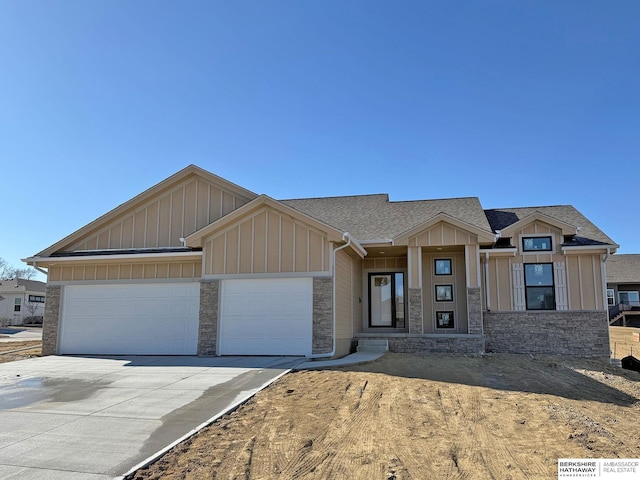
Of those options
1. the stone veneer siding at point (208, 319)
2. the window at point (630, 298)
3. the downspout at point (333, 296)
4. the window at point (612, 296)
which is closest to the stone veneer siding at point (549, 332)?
the downspout at point (333, 296)

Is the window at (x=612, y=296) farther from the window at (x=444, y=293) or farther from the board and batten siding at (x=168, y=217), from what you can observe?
the board and batten siding at (x=168, y=217)

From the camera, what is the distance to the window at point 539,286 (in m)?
14.9

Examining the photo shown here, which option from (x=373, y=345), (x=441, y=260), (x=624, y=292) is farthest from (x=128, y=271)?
(x=624, y=292)

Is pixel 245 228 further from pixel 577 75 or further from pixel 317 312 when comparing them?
pixel 577 75

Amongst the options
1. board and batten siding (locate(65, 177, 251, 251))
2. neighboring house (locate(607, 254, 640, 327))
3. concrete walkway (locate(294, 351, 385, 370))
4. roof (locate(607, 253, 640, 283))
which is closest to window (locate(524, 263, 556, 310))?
concrete walkway (locate(294, 351, 385, 370))

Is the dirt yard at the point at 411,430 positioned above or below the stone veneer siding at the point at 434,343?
below

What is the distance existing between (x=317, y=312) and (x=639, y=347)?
1895cm

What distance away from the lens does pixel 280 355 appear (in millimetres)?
11969

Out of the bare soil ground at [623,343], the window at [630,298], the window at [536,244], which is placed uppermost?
the window at [536,244]

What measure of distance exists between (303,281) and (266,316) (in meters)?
1.40

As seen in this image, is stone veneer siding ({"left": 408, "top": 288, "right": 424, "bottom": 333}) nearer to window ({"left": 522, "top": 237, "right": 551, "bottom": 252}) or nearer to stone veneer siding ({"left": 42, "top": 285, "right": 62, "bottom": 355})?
window ({"left": 522, "top": 237, "right": 551, "bottom": 252})

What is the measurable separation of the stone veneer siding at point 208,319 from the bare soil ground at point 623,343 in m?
15.7

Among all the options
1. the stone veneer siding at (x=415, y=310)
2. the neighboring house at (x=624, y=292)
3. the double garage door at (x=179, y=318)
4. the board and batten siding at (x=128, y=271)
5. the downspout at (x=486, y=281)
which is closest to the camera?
the double garage door at (x=179, y=318)

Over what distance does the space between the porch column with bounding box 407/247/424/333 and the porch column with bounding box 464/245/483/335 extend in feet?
4.74
